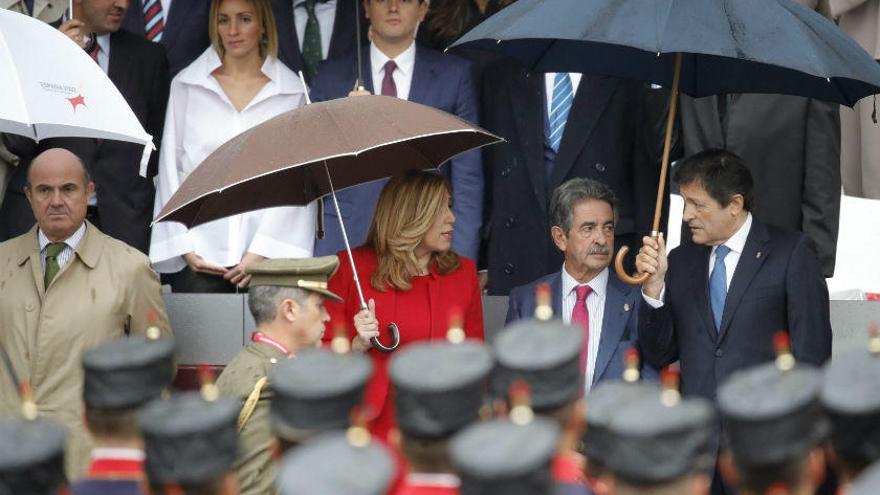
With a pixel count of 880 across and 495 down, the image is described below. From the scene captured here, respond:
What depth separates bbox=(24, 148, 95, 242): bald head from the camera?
24.7 ft

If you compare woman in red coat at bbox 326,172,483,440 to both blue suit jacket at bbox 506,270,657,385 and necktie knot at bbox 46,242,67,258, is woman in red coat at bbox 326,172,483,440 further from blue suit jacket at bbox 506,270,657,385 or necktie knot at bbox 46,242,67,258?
necktie knot at bbox 46,242,67,258

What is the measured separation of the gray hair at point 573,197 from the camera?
296 inches

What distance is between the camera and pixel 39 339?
741 centimetres

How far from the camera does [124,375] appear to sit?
4.66m

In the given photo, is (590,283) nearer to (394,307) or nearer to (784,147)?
(394,307)

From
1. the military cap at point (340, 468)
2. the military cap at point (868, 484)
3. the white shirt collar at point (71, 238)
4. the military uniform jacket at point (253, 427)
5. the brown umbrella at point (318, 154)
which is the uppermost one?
the brown umbrella at point (318, 154)

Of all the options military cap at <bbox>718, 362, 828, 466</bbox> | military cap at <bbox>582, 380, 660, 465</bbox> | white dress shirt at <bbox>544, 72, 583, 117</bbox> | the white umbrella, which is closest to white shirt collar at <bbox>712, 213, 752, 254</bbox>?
white dress shirt at <bbox>544, 72, 583, 117</bbox>

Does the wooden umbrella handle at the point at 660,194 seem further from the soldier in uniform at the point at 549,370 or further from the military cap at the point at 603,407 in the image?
the soldier in uniform at the point at 549,370

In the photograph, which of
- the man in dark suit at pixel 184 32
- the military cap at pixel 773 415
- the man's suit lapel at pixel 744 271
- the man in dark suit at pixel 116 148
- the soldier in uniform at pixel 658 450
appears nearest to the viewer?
the soldier in uniform at pixel 658 450

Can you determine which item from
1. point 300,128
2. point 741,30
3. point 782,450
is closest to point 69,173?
point 300,128

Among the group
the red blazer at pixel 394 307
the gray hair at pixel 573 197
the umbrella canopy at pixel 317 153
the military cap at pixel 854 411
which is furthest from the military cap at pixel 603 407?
the gray hair at pixel 573 197

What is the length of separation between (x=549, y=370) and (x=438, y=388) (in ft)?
1.05

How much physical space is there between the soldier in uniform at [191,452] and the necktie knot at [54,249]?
3366 millimetres

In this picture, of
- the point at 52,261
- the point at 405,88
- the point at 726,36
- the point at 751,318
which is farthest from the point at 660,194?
the point at 52,261
